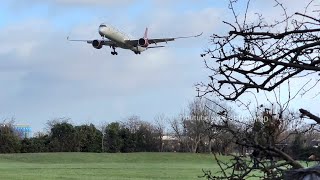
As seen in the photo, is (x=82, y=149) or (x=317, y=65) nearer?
(x=317, y=65)

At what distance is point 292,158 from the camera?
3.11 metres

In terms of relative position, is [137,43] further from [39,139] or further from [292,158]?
[292,158]

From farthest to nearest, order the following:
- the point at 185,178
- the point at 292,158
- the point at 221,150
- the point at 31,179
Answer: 1. the point at 185,178
2. the point at 31,179
3. the point at 221,150
4. the point at 292,158

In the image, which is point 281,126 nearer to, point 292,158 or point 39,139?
point 292,158

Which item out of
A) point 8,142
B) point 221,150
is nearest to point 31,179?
point 221,150

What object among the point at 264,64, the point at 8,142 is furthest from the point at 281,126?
the point at 8,142

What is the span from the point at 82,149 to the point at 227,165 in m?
66.3

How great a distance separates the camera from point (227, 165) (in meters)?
3.55

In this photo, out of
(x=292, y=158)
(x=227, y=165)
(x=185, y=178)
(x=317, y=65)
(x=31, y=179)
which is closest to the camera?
(x=317, y=65)

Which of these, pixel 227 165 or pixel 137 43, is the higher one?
pixel 137 43

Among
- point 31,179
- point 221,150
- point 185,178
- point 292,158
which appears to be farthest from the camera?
point 185,178

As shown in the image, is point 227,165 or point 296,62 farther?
point 227,165

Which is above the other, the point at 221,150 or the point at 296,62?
the point at 296,62

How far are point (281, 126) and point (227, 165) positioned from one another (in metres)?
0.47
